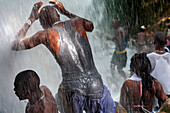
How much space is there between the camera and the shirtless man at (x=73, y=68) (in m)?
2.20

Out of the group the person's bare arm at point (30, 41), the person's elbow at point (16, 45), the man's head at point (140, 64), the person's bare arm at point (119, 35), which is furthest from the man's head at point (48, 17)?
the person's bare arm at point (119, 35)

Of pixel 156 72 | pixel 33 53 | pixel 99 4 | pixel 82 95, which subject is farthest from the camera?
pixel 99 4

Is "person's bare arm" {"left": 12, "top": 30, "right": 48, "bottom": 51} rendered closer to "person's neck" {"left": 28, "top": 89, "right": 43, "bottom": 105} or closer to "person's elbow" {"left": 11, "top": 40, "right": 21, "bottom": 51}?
"person's elbow" {"left": 11, "top": 40, "right": 21, "bottom": 51}

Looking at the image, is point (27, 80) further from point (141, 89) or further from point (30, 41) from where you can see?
point (141, 89)

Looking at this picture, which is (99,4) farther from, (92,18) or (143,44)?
(143,44)

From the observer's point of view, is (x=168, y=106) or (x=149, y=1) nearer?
(x=168, y=106)

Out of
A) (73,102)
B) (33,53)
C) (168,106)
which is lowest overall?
(168,106)

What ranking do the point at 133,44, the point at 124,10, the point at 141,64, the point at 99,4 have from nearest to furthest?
the point at 141,64, the point at 133,44, the point at 124,10, the point at 99,4

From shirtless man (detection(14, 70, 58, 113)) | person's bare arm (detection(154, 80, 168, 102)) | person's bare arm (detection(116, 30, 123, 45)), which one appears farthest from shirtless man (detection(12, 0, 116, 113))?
person's bare arm (detection(116, 30, 123, 45))

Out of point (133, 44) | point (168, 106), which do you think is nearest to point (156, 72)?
point (168, 106)

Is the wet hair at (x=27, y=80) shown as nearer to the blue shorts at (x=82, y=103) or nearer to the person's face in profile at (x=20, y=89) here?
the person's face in profile at (x=20, y=89)

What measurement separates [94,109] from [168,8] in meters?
9.07

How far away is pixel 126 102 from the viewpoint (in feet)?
8.79

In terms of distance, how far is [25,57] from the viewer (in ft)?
14.3
